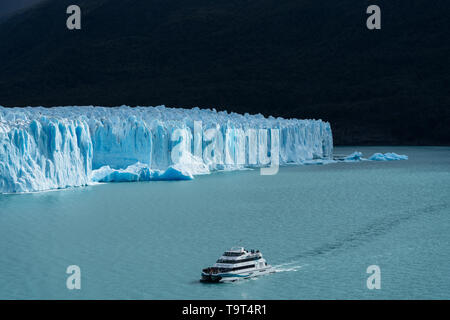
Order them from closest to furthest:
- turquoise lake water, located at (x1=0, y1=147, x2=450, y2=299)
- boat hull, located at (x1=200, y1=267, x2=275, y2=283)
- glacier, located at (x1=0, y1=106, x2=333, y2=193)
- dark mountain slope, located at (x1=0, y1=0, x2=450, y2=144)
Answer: turquoise lake water, located at (x1=0, y1=147, x2=450, y2=299) → boat hull, located at (x1=200, y1=267, x2=275, y2=283) → glacier, located at (x1=0, y1=106, x2=333, y2=193) → dark mountain slope, located at (x1=0, y1=0, x2=450, y2=144)

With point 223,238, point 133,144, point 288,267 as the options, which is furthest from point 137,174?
point 288,267

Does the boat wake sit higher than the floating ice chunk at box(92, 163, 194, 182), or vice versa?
the floating ice chunk at box(92, 163, 194, 182)

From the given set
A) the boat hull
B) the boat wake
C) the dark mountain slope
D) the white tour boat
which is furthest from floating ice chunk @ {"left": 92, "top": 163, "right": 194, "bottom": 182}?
the dark mountain slope

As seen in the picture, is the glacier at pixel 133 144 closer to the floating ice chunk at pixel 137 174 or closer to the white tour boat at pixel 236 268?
the floating ice chunk at pixel 137 174

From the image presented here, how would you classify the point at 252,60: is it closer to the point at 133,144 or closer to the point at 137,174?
the point at 137,174

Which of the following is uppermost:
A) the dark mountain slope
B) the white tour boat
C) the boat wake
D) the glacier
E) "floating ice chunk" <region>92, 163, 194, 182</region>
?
the dark mountain slope

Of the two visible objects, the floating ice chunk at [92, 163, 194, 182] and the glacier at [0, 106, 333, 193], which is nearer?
the glacier at [0, 106, 333, 193]

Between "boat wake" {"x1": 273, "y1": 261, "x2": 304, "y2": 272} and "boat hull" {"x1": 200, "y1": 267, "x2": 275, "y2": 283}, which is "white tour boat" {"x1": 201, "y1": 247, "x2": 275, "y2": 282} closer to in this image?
"boat hull" {"x1": 200, "y1": 267, "x2": 275, "y2": 283}

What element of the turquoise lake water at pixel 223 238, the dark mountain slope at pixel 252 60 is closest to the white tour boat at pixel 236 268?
the turquoise lake water at pixel 223 238

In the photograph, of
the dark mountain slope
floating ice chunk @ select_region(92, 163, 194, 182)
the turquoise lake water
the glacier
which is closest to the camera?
the turquoise lake water
